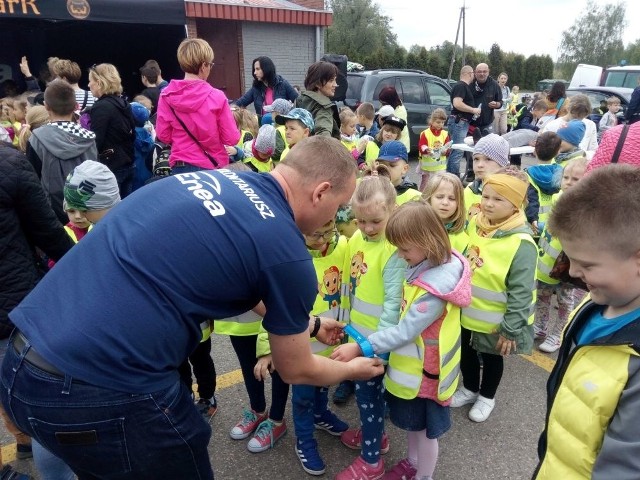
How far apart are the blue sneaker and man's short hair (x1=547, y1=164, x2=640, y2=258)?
1.97 meters

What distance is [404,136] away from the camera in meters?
6.12

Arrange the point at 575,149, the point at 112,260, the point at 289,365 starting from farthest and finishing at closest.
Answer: the point at 575,149, the point at 289,365, the point at 112,260

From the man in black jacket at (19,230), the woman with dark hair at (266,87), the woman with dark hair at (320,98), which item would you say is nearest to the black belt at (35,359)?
the man in black jacket at (19,230)

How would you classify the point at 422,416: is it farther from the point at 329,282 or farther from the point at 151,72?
the point at 151,72

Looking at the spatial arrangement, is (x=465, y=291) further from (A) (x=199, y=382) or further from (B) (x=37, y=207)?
(B) (x=37, y=207)

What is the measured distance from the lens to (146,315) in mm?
1347

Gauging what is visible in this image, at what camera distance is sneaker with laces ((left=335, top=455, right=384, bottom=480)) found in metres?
2.41

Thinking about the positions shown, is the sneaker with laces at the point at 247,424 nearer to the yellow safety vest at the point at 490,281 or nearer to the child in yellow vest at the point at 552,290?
the yellow safety vest at the point at 490,281

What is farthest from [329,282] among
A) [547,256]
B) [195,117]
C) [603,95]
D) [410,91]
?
[603,95]

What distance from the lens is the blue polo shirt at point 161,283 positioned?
134cm

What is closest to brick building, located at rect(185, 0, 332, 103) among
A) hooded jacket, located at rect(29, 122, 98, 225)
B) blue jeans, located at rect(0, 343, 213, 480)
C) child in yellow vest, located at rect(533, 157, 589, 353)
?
hooded jacket, located at rect(29, 122, 98, 225)

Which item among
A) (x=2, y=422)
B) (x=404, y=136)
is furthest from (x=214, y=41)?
(x=2, y=422)

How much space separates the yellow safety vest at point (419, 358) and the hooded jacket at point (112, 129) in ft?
11.4

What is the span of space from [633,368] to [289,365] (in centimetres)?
99
